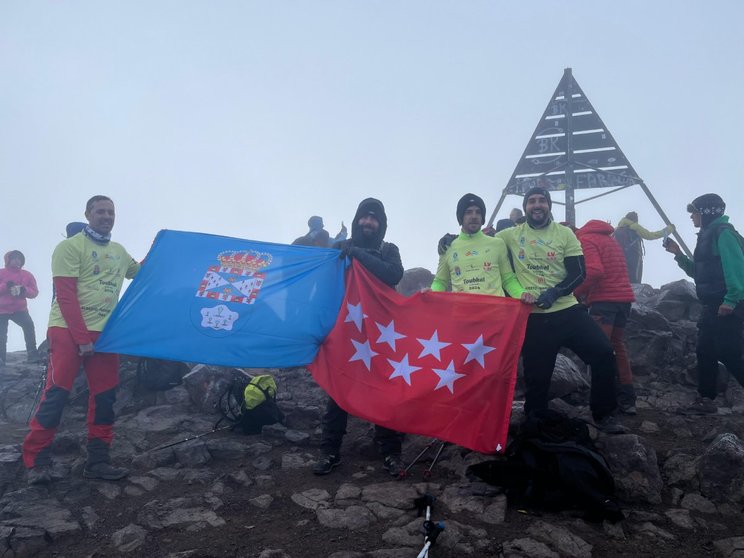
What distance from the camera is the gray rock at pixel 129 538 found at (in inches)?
153

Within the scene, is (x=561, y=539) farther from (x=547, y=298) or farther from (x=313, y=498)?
(x=313, y=498)

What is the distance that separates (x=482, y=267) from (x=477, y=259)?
0.37 ft

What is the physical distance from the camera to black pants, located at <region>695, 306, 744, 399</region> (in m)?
5.55

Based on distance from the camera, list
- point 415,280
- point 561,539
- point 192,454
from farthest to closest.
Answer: point 415,280 < point 192,454 < point 561,539

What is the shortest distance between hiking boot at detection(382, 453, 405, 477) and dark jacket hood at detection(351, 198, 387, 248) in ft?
8.32

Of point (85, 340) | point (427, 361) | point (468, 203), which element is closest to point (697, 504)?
point (427, 361)

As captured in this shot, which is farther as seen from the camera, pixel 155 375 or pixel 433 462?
pixel 155 375

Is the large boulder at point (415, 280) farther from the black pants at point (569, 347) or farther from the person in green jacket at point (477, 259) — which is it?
the black pants at point (569, 347)

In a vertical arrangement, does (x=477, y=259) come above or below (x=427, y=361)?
above

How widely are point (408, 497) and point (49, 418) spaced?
3983mm

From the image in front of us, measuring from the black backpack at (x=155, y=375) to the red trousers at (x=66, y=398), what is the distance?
102 inches

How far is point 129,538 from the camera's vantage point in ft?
13.2

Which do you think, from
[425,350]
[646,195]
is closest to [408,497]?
[425,350]

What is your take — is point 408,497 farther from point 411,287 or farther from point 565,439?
point 411,287
